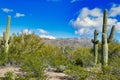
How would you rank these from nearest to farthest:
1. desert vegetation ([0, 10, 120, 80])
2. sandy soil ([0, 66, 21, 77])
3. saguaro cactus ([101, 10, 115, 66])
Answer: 1. desert vegetation ([0, 10, 120, 80])
2. sandy soil ([0, 66, 21, 77])
3. saguaro cactus ([101, 10, 115, 66])

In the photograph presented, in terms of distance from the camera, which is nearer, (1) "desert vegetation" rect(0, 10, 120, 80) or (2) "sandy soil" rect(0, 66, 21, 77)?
(1) "desert vegetation" rect(0, 10, 120, 80)

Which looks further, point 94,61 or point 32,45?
point 32,45

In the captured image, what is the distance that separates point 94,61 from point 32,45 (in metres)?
10.5

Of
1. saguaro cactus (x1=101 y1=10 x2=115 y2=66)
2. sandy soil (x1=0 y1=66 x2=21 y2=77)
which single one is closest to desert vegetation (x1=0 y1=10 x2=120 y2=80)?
saguaro cactus (x1=101 y1=10 x2=115 y2=66)

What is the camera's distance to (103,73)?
1334 cm

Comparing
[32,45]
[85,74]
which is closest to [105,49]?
[85,74]

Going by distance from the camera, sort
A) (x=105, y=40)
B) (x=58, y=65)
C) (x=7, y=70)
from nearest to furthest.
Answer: (x=7, y=70), (x=58, y=65), (x=105, y=40)

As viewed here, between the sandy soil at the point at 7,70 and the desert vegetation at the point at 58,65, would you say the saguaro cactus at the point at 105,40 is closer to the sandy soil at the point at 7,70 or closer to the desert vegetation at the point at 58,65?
the desert vegetation at the point at 58,65

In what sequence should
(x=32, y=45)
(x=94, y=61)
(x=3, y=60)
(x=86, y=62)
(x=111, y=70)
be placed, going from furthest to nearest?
(x=32, y=45), (x=94, y=61), (x=86, y=62), (x=3, y=60), (x=111, y=70)

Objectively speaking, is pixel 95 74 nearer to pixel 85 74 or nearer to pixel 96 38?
pixel 85 74

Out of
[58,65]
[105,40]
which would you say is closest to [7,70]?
[58,65]

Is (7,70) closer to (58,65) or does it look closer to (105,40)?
(58,65)

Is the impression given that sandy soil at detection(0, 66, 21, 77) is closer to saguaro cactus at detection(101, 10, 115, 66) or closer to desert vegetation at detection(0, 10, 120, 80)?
desert vegetation at detection(0, 10, 120, 80)

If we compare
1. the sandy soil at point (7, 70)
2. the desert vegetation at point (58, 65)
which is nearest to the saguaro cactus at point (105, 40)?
the desert vegetation at point (58, 65)
